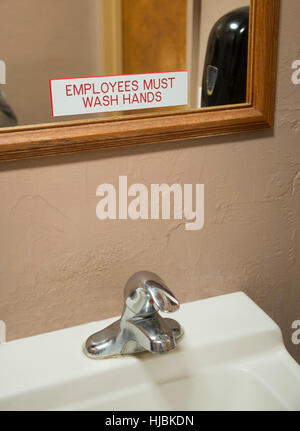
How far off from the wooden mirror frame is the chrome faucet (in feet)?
0.70

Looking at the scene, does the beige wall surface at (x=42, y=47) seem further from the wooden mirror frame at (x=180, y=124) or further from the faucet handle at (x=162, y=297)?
the faucet handle at (x=162, y=297)

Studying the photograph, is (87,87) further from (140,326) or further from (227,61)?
(140,326)

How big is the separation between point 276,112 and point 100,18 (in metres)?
0.33

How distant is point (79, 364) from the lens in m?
0.78

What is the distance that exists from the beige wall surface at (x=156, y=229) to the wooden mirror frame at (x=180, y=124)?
20 millimetres

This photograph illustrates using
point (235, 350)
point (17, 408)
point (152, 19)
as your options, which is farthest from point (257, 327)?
point (152, 19)

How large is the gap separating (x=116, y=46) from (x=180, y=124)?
0.15 m

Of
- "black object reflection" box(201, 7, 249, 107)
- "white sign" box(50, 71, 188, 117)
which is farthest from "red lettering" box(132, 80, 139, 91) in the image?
"black object reflection" box(201, 7, 249, 107)

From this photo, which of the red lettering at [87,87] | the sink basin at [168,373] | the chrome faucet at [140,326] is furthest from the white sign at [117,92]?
the sink basin at [168,373]

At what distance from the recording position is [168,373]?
2.64 ft

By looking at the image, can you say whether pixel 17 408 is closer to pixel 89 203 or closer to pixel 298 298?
pixel 89 203

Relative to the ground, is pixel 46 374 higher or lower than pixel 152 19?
lower

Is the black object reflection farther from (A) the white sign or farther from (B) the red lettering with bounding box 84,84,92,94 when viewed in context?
(B) the red lettering with bounding box 84,84,92,94

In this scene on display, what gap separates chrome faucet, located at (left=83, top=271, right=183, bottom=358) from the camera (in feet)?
2.31
